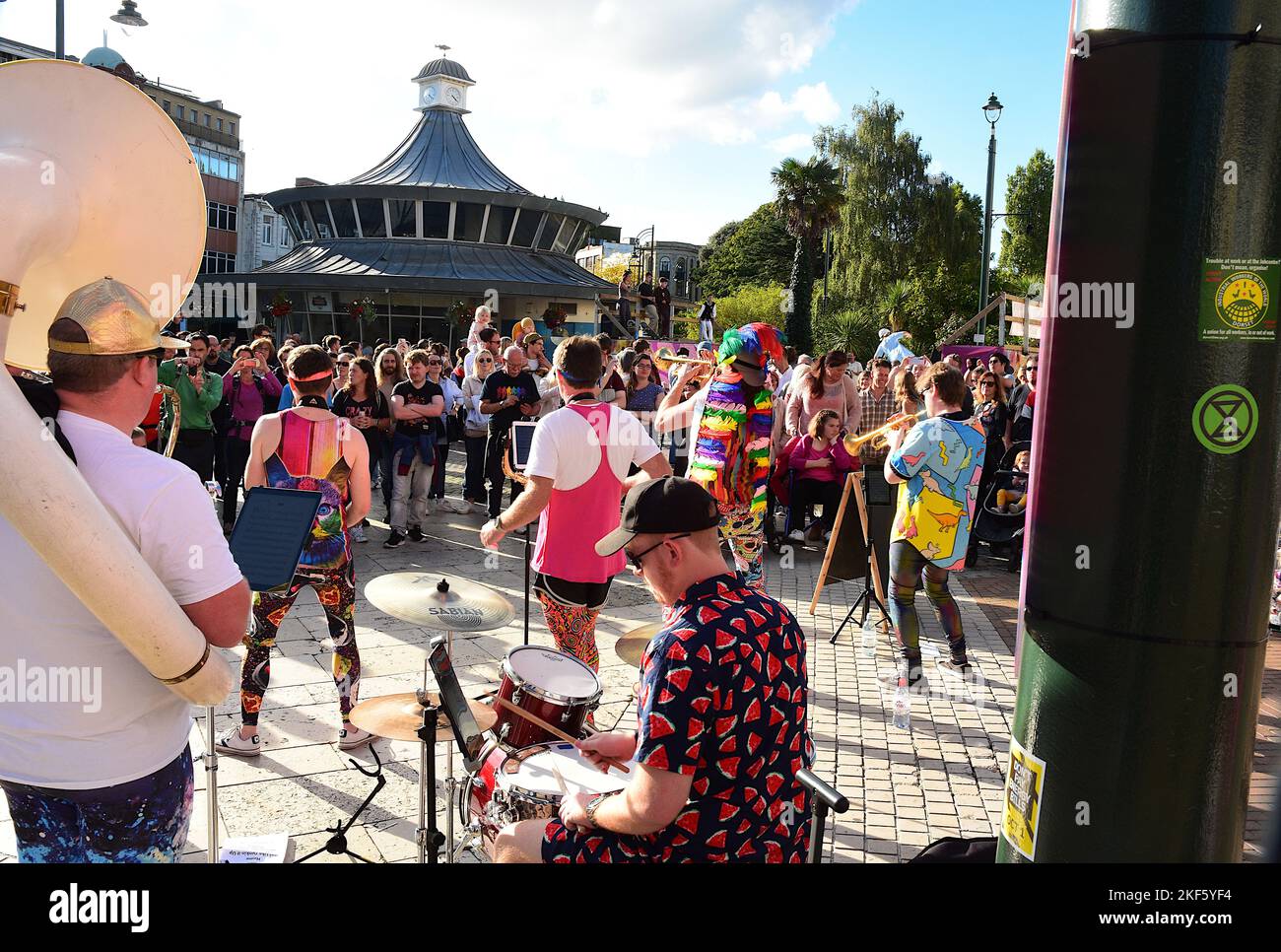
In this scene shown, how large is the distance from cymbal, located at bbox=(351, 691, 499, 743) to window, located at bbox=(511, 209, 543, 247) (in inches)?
1697

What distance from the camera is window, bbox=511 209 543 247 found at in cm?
4522

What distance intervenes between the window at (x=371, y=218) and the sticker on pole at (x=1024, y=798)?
45113 millimetres

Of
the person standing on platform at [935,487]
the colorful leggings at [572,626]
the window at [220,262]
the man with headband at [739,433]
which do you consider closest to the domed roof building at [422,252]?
the window at [220,262]

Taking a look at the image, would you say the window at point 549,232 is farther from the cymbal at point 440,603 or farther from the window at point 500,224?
the cymbal at point 440,603

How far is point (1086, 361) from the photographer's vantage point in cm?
221

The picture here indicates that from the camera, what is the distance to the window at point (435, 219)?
43.7 m

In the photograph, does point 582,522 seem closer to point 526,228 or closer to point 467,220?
point 467,220

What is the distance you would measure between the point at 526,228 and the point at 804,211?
13.8 metres

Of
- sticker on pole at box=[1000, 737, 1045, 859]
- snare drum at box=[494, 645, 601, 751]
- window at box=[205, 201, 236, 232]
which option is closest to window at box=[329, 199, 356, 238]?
window at box=[205, 201, 236, 232]

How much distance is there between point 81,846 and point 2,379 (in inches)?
47.5

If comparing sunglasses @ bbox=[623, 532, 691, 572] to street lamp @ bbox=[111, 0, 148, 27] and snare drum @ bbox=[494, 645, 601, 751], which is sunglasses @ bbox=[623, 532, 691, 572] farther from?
street lamp @ bbox=[111, 0, 148, 27]

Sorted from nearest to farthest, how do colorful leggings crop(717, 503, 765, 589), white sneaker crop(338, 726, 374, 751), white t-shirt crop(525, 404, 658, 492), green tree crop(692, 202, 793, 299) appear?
white t-shirt crop(525, 404, 658, 492)
white sneaker crop(338, 726, 374, 751)
colorful leggings crop(717, 503, 765, 589)
green tree crop(692, 202, 793, 299)

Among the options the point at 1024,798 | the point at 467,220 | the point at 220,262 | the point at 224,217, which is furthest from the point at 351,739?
the point at 224,217

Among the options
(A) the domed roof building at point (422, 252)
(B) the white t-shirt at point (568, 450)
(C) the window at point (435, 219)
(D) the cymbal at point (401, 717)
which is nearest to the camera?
(D) the cymbal at point (401, 717)
